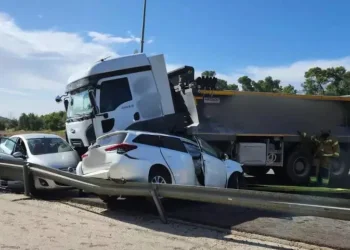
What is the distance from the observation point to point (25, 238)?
623 cm

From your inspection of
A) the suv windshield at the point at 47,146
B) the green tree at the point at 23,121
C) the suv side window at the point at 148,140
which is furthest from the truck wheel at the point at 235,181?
the green tree at the point at 23,121

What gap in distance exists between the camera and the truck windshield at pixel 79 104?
1207cm

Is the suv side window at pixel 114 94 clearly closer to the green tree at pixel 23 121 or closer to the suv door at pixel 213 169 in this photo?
the suv door at pixel 213 169

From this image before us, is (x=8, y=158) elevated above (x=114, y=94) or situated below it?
below

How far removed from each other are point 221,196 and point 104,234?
1.85m

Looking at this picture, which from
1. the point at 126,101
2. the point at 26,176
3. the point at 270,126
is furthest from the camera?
the point at 270,126

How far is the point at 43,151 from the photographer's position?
12039 mm

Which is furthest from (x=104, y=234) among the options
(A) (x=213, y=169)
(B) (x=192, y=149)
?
(A) (x=213, y=169)

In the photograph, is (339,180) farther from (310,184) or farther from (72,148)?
(72,148)

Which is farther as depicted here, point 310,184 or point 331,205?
point 310,184

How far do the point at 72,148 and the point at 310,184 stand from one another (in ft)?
25.1

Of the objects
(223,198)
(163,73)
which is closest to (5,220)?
(223,198)

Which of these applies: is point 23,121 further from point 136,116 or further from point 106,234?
point 106,234

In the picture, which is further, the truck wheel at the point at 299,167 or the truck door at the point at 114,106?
the truck wheel at the point at 299,167
